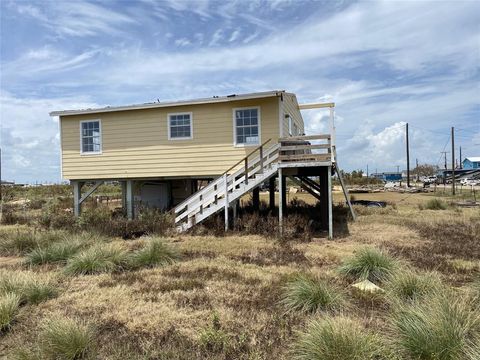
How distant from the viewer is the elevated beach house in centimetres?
1300

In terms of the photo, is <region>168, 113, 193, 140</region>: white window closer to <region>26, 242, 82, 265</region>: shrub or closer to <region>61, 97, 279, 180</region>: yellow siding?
<region>61, 97, 279, 180</region>: yellow siding

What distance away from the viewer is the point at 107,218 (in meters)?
14.5

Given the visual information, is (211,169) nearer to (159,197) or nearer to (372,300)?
(159,197)

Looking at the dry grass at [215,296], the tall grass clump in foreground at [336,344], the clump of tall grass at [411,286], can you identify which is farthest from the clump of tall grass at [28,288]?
the clump of tall grass at [411,286]

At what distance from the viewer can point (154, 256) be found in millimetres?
8609

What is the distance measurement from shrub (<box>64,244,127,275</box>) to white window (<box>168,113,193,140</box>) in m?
7.24

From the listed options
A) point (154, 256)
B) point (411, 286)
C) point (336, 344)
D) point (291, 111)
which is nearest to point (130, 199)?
point (291, 111)

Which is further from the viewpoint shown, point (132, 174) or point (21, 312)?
point (132, 174)

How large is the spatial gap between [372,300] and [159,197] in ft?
50.8

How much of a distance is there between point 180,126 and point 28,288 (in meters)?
9.63

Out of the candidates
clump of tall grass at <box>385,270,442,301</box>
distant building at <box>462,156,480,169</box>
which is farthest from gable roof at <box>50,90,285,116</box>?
distant building at <box>462,156,480,169</box>

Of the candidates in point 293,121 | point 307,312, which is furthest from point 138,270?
point 293,121

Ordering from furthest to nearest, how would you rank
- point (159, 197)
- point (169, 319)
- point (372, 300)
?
point (159, 197), point (372, 300), point (169, 319)

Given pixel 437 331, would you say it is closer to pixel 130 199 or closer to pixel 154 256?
pixel 154 256
